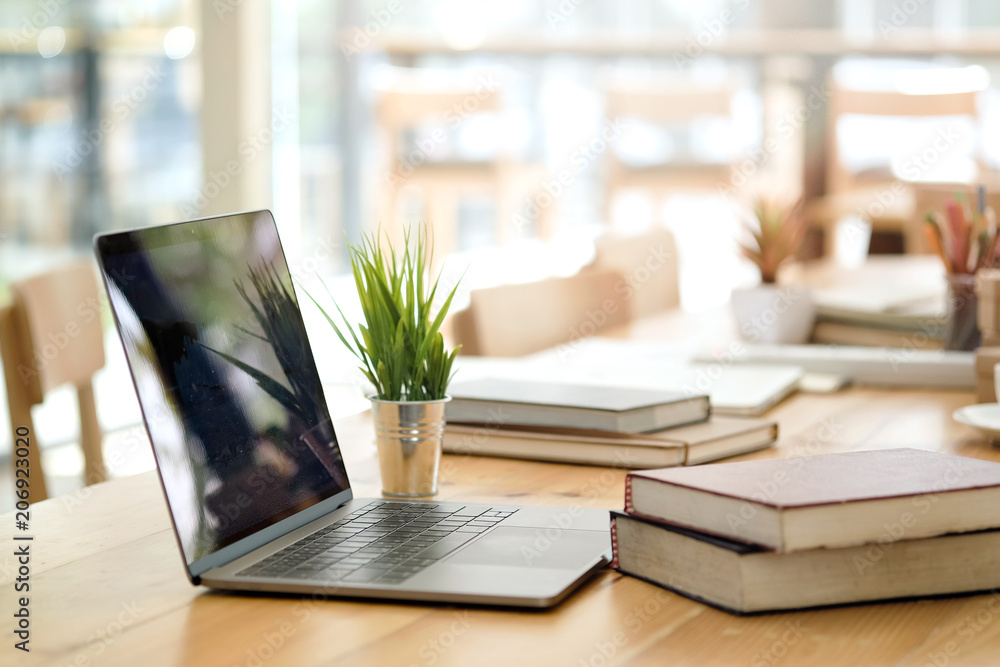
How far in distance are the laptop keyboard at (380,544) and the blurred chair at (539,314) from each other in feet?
2.85

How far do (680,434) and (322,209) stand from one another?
177 inches

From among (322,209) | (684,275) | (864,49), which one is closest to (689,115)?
(864,49)

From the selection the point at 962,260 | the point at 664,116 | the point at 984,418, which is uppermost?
the point at 664,116

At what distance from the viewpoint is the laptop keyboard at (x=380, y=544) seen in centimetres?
68

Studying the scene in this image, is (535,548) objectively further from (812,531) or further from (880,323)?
(880,323)

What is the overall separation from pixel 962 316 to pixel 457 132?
400 cm

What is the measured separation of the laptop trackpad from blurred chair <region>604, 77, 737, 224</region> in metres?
3.38

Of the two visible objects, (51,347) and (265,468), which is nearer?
(265,468)

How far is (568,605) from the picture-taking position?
0.65 m

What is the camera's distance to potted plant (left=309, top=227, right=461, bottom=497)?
0.84 meters

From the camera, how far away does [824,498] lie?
→ 0.62m

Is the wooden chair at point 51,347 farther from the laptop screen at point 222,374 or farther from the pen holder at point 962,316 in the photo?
the pen holder at point 962,316

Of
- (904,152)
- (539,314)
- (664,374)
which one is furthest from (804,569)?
(904,152)

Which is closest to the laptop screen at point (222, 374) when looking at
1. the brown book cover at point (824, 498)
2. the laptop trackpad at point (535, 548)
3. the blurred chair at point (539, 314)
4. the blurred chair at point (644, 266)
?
the laptop trackpad at point (535, 548)
